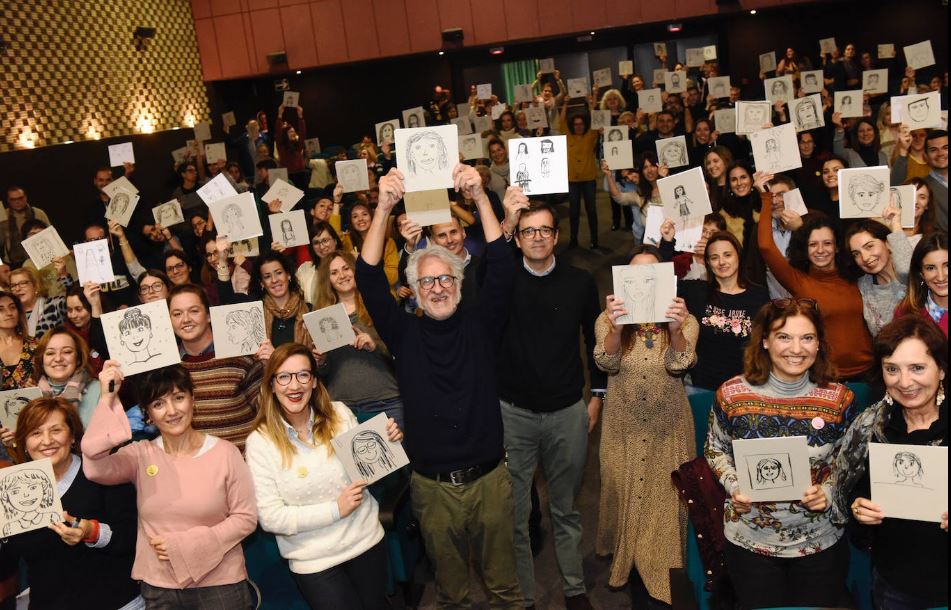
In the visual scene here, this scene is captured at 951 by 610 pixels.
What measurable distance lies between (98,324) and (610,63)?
11.5 metres

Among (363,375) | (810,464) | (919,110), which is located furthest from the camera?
(919,110)

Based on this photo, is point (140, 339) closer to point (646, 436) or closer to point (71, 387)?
point (71, 387)

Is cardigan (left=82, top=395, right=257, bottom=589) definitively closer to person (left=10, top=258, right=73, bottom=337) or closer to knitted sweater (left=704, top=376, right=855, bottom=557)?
knitted sweater (left=704, top=376, right=855, bottom=557)

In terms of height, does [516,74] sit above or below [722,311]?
above

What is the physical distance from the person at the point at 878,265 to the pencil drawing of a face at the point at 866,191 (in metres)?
0.34

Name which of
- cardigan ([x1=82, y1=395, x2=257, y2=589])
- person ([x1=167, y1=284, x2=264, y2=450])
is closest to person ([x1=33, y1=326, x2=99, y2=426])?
person ([x1=167, y1=284, x2=264, y2=450])

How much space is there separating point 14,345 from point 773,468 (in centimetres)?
405

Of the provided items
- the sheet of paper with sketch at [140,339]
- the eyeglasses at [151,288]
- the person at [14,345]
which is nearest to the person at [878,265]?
the sheet of paper with sketch at [140,339]

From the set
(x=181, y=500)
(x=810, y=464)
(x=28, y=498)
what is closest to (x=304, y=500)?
(x=181, y=500)

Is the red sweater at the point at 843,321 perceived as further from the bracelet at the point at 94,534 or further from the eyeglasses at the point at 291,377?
the bracelet at the point at 94,534

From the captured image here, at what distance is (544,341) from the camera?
10.6 ft

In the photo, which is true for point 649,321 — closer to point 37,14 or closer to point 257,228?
point 257,228

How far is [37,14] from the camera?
30.6ft

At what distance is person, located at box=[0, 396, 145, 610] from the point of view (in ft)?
9.07
